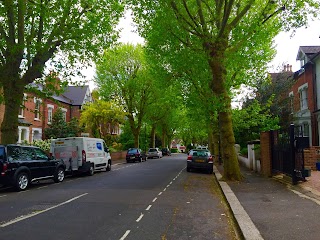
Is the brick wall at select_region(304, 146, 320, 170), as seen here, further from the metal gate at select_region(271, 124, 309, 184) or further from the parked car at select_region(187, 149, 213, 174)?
the parked car at select_region(187, 149, 213, 174)

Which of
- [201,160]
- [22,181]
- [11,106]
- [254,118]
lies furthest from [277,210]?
[254,118]

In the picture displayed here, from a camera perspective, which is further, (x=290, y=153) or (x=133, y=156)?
(x=133, y=156)

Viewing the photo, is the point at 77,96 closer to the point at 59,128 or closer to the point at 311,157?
the point at 59,128

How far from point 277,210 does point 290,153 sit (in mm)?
5459

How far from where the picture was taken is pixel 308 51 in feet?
98.8

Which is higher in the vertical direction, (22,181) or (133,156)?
(133,156)

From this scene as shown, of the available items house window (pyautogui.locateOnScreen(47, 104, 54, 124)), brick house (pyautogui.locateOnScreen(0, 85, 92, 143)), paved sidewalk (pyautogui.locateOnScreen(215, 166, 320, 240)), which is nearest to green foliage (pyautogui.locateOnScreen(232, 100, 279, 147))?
paved sidewalk (pyautogui.locateOnScreen(215, 166, 320, 240))

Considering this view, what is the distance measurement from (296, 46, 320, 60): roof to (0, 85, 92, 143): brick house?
1926 centimetres

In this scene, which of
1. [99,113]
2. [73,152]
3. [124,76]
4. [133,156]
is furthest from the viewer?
[124,76]

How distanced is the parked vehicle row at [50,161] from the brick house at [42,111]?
4.06 m

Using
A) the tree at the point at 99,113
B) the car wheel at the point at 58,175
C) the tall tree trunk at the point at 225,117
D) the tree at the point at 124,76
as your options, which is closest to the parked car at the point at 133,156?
the tree at the point at 99,113

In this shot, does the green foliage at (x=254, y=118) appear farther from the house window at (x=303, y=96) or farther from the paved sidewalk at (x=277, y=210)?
the paved sidewalk at (x=277, y=210)

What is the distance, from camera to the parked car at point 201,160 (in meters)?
22.7

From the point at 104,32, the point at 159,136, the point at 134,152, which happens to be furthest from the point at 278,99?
the point at 159,136
